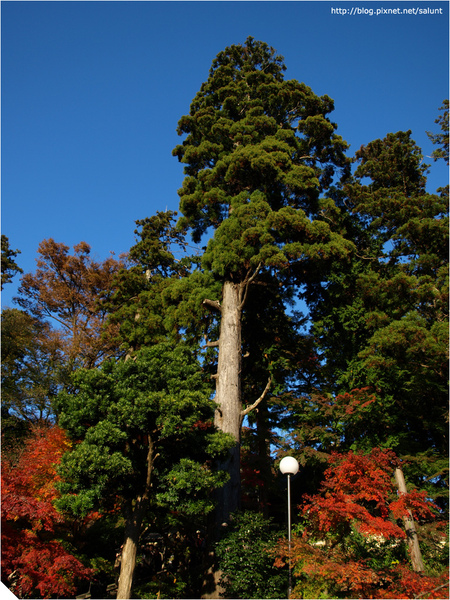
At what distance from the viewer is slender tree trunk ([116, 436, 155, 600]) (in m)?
5.64

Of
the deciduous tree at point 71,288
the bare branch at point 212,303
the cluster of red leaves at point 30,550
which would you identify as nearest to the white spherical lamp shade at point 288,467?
the cluster of red leaves at point 30,550

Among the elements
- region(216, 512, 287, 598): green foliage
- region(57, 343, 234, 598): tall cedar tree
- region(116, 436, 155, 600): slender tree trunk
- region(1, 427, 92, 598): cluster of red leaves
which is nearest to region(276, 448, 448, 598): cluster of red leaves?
region(216, 512, 287, 598): green foliage

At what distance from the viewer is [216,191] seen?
10.1m

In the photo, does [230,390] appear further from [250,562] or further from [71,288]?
[71,288]

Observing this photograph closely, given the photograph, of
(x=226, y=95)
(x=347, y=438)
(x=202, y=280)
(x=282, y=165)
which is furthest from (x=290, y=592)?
(x=226, y=95)

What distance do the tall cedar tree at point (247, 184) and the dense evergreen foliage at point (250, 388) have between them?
2.3 inches

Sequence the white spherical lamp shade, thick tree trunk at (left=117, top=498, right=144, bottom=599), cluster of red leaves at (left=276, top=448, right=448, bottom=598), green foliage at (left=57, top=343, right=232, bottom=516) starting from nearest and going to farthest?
cluster of red leaves at (left=276, top=448, right=448, bottom=598) < green foliage at (left=57, top=343, right=232, bottom=516) < thick tree trunk at (left=117, top=498, right=144, bottom=599) < the white spherical lamp shade

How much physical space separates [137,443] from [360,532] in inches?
152

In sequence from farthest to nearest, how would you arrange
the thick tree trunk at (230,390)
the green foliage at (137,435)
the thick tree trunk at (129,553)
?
the thick tree trunk at (230,390), the thick tree trunk at (129,553), the green foliage at (137,435)

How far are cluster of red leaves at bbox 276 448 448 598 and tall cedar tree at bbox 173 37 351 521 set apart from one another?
1866 mm

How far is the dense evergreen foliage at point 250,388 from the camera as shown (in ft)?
18.6

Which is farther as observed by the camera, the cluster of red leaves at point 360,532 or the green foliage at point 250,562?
the green foliage at point 250,562

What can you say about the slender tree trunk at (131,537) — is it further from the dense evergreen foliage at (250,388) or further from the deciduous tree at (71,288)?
the deciduous tree at (71,288)

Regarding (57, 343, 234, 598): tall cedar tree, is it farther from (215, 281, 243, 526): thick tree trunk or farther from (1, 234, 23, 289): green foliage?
(1, 234, 23, 289): green foliage
